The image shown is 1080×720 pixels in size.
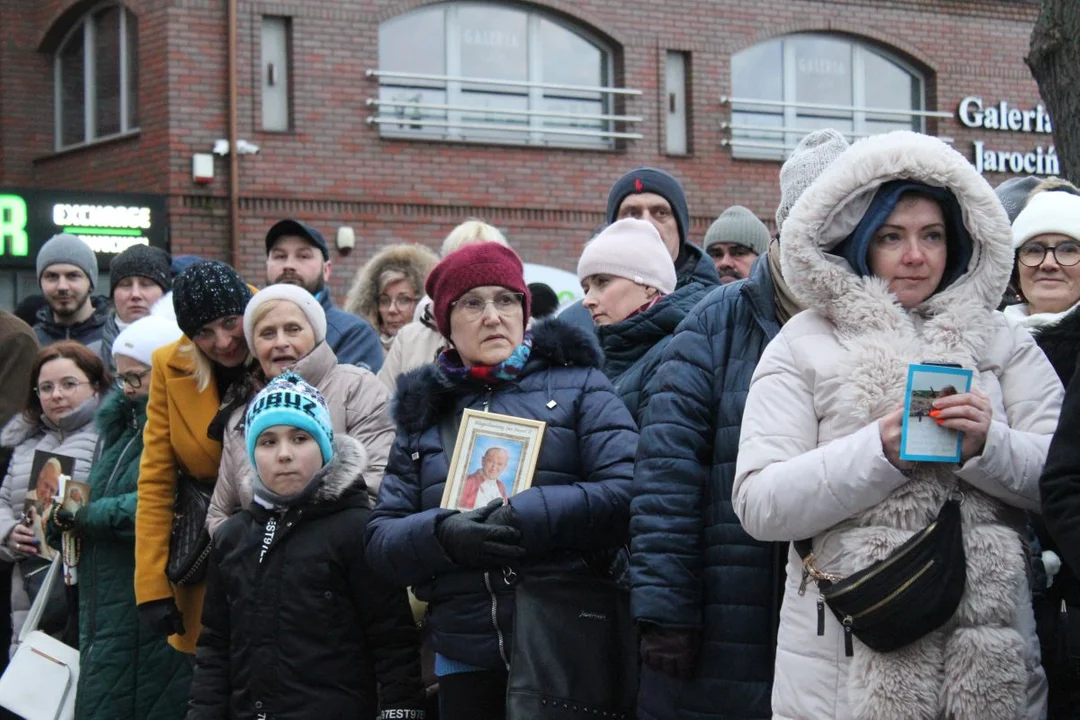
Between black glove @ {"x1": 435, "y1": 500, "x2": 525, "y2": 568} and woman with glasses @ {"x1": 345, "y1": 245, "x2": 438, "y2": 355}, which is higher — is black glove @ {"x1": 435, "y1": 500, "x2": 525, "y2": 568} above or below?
below

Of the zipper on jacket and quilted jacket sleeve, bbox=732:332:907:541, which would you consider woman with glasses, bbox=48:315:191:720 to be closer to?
the zipper on jacket

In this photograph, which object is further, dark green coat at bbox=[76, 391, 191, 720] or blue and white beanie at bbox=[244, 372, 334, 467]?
dark green coat at bbox=[76, 391, 191, 720]

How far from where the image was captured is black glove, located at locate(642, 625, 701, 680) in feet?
11.5

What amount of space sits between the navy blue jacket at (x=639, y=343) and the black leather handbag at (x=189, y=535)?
1.80 meters

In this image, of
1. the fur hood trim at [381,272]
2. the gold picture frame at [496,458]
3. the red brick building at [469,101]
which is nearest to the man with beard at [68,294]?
the fur hood trim at [381,272]

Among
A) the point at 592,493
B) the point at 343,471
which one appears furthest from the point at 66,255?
the point at 592,493

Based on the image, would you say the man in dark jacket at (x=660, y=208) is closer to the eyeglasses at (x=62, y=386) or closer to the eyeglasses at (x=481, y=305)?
the eyeglasses at (x=481, y=305)

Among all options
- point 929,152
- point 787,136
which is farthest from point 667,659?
point 787,136

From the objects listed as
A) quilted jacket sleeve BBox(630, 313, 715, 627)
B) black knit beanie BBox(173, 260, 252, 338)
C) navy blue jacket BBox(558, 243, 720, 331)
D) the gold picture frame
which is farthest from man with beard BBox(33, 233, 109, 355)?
quilted jacket sleeve BBox(630, 313, 715, 627)

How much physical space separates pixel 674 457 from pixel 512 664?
28.6 inches

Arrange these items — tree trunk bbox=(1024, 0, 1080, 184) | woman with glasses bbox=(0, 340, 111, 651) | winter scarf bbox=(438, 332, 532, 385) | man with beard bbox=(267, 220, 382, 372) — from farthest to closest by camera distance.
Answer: man with beard bbox=(267, 220, 382, 372)
woman with glasses bbox=(0, 340, 111, 651)
tree trunk bbox=(1024, 0, 1080, 184)
winter scarf bbox=(438, 332, 532, 385)

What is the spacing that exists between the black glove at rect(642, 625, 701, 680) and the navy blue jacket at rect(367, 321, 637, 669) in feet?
1.43

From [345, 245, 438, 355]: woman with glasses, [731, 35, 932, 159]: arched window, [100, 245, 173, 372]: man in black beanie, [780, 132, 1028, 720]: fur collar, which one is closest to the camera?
[780, 132, 1028, 720]: fur collar

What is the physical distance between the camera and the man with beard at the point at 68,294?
781 centimetres
